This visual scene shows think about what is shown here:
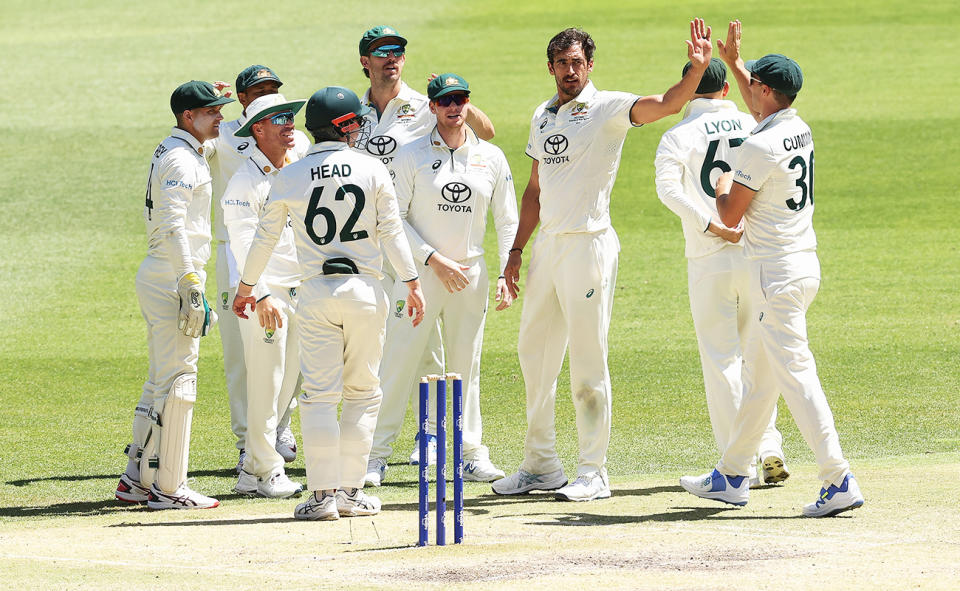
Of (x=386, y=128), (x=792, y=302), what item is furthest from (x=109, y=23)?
A: (x=792, y=302)

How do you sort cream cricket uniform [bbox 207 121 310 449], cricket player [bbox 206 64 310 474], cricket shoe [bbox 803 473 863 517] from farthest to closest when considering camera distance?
cream cricket uniform [bbox 207 121 310 449]
cricket player [bbox 206 64 310 474]
cricket shoe [bbox 803 473 863 517]

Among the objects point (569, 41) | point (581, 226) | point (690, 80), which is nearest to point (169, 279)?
point (581, 226)

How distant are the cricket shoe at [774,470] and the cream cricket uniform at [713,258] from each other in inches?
2.2

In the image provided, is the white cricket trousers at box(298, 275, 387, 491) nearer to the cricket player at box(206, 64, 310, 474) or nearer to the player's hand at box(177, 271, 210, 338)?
the player's hand at box(177, 271, 210, 338)

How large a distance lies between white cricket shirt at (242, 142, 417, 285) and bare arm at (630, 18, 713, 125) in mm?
1527

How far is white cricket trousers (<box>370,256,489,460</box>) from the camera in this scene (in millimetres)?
8430

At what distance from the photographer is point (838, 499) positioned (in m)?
6.79

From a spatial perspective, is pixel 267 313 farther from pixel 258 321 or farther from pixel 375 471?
pixel 375 471

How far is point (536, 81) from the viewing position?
1046 inches

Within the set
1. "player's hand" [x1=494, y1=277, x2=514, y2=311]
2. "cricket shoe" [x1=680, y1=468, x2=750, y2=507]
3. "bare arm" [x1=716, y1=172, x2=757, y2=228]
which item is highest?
"bare arm" [x1=716, y1=172, x2=757, y2=228]

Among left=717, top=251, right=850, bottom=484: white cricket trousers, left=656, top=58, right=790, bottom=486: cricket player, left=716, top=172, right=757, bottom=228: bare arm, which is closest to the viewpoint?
left=717, top=251, right=850, bottom=484: white cricket trousers

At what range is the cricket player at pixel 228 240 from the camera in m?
8.95

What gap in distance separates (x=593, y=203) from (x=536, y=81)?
19227mm

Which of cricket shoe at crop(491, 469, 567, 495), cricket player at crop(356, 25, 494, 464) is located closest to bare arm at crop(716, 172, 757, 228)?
cricket shoe at crop(491, 469, 567, 495)
